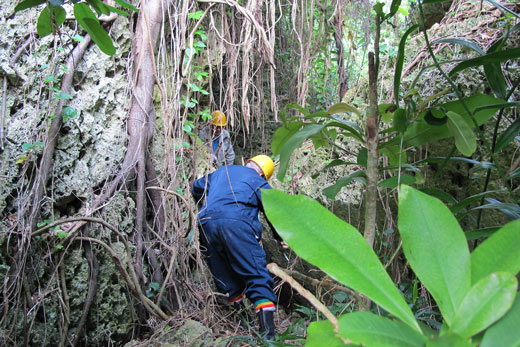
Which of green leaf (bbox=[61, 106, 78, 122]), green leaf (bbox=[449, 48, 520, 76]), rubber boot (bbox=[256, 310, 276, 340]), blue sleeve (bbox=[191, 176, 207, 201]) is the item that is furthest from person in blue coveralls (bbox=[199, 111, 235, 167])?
green leaf (bbox=[449, 48, 520, 76])

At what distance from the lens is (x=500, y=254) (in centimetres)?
43

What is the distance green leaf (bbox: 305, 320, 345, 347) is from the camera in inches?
18.3

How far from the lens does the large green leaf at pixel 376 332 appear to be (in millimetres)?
381

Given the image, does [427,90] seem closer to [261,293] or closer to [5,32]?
[261,293]

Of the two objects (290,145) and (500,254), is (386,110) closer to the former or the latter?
(290,145)

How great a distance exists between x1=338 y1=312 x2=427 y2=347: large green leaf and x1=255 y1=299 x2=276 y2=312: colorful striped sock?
2577mm

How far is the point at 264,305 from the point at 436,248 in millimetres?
2581

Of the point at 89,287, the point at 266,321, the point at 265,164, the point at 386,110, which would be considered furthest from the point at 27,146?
the point at 386,110

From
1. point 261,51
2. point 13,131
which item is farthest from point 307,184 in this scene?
point 13,131

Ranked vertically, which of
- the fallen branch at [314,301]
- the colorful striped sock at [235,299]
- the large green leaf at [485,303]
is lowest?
the colorful striped sock at [235,299]

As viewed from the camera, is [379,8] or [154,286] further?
[154,286]

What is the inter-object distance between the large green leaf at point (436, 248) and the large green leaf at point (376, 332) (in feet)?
0.15

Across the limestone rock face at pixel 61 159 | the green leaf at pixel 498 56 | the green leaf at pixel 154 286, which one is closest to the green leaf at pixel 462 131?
the green leaf at pixel 498 56

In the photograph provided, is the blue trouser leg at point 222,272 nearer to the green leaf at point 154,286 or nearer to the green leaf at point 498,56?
the green leaf at point 154,286
